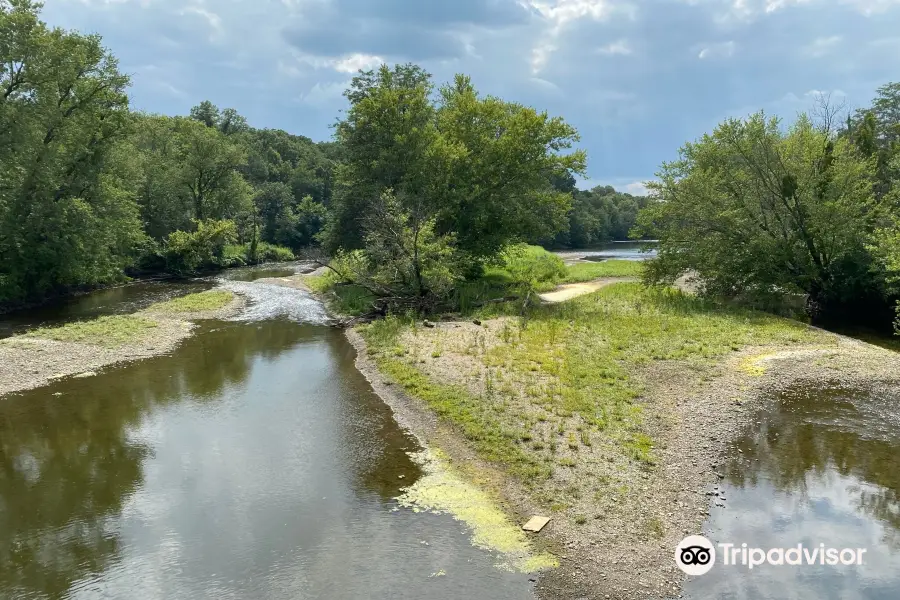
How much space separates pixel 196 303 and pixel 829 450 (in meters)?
33.2

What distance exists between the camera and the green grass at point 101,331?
23.4 m

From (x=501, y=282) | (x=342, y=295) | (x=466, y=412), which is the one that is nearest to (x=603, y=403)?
(x=466, y=412)

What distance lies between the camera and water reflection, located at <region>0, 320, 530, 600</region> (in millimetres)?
8695

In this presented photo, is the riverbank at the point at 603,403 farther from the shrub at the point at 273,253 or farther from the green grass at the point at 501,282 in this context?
the shrub at the point at 273,253

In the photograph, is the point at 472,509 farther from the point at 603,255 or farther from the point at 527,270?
the point at 603,255

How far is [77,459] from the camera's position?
1311cm

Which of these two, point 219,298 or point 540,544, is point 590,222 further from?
point 540,544

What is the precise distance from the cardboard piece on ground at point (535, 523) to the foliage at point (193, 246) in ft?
154

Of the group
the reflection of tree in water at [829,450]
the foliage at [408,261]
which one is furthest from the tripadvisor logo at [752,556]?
the foliage at [408,261]

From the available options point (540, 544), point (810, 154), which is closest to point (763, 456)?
point (540, 544)

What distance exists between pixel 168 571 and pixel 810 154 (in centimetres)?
3399

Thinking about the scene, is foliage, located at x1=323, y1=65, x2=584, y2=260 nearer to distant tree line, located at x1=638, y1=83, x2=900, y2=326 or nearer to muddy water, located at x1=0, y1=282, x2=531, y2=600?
distant tree line, located at x1=638, y1=83, x2=900, y2=326

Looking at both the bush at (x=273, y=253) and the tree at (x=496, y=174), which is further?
the bush at (x=273, y=253)

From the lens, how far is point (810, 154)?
29.3 metres
